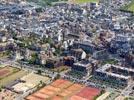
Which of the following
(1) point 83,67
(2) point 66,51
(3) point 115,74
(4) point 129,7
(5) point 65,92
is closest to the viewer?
(5) point 65,92

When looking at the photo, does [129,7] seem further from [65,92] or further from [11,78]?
[65,92]

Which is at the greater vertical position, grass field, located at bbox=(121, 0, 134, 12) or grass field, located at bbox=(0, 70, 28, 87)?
grass field, located at bbox=(121, 0, 134, 12)

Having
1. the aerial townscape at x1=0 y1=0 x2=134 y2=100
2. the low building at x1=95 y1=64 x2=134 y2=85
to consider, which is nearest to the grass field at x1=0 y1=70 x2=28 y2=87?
the aerial townscape at x1=0 y1=0 x2=134 y2=100

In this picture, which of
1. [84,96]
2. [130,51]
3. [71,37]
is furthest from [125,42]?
[84,96]

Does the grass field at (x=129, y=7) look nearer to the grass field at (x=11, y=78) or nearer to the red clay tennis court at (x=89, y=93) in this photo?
the grass field at (x=11, y=78)

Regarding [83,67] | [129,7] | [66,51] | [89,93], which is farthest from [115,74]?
[129,7]

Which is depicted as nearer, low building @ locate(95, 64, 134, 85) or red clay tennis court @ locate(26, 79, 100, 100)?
red clay tennis court @ locate(26, 79, 100, 100)

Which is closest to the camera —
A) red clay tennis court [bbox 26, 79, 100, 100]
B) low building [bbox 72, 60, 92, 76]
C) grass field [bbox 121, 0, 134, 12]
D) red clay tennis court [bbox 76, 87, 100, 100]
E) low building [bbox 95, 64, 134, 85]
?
red clay tennis court [bbox 26, 79, 100, 100]

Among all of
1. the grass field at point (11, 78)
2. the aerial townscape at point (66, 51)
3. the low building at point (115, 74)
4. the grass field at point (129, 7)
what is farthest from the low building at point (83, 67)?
the grass field at point (129, 7)

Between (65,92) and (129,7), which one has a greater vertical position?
(129,7)

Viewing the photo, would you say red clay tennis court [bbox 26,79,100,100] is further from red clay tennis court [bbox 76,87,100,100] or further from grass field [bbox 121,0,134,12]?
grass field [bbox 121,0,134,12]
